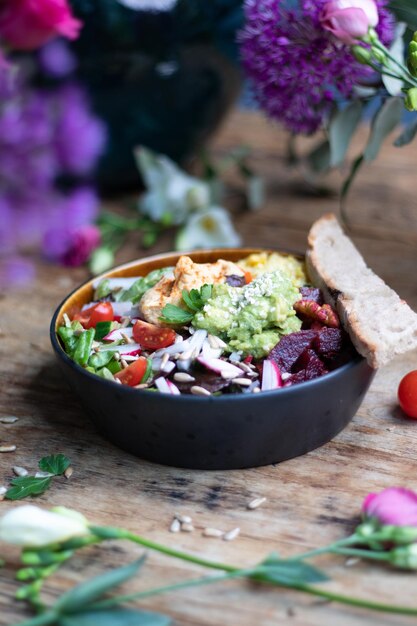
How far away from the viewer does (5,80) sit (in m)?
2.00

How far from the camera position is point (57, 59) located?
7.27 ft

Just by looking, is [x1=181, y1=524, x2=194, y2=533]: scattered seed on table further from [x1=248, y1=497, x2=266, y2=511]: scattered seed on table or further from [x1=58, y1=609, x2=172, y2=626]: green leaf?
[x1=58, y1=609, x2=172, y2=626]: green leaf

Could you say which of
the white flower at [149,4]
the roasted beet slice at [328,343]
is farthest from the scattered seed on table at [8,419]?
the white flower at [149,4]

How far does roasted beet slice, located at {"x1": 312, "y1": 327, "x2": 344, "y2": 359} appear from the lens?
1.40 m

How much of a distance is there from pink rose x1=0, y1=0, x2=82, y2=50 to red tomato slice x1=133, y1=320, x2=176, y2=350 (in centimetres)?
64

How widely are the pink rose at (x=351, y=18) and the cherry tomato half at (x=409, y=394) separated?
621 mm

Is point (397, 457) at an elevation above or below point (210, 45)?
below

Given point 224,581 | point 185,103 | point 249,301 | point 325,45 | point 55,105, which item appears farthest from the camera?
point 185,103

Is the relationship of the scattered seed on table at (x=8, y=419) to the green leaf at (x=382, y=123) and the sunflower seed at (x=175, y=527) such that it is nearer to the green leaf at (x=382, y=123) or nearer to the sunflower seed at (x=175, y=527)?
the sunflower seed at (x=175, y=527)

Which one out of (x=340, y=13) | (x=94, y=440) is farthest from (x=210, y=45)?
(x=94, y=440)

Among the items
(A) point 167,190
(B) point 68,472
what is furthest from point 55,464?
(A) point 167,190

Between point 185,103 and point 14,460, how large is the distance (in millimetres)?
1293

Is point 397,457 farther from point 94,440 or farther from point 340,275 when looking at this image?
point 94,440

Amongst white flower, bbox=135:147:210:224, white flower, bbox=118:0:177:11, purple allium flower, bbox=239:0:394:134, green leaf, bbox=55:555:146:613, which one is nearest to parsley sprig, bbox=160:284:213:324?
green leaf, bbox=55:555:146:613
